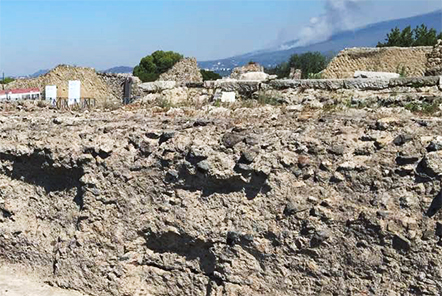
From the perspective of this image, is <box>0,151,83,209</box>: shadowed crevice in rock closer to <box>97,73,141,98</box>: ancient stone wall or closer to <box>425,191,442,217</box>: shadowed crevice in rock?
<box>425,191,442,217</box>: shadowed crevice in rock

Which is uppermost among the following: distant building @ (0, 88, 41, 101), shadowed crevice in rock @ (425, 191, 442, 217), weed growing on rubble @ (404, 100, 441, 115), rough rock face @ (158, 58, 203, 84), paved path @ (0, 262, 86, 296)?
rough rock face @ (158, 58, 203, 84)

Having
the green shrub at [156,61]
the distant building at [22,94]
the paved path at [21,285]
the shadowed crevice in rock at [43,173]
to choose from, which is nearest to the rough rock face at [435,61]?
the shadowed crevice in rock at [43,173]

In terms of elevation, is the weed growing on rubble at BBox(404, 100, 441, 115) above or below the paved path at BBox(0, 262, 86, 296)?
above

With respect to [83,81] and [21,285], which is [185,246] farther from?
[83,81]

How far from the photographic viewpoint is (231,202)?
6160 mm

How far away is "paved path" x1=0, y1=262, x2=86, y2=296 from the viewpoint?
7.19 metres

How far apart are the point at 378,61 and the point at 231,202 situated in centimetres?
956

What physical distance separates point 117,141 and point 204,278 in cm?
216

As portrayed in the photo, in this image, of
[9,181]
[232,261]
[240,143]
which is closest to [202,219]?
[232,261]

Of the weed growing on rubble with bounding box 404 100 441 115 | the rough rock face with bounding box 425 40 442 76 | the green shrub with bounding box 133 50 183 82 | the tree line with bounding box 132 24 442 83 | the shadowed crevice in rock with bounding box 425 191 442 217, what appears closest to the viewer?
the shadowed crevice in rock with bounding box 425 191 442 217

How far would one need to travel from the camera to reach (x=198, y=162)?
6270 millimetres

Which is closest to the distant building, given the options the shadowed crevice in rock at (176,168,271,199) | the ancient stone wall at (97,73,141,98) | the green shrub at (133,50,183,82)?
the ancient stone wall at (97,73,141,98)

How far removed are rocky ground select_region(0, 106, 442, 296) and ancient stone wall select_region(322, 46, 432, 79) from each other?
23.2ft

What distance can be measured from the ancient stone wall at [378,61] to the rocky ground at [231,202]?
7061 mm
